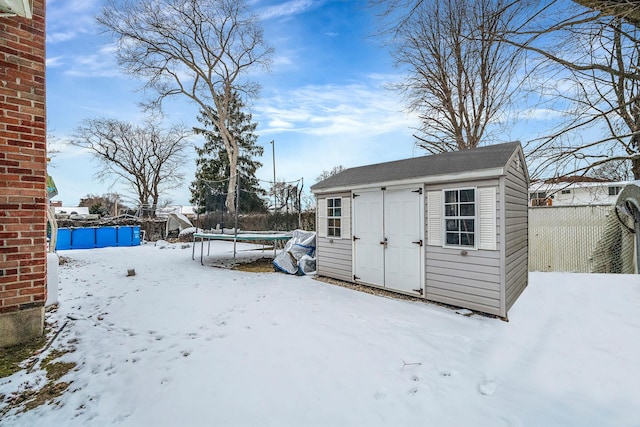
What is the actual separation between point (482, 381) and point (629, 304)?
3803 millimetres

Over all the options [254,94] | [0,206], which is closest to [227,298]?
[0,206]

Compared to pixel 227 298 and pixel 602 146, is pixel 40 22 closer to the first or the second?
pixel 227 298

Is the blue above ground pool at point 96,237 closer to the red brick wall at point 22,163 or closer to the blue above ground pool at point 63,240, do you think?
the blue above ground pool at point 63,240

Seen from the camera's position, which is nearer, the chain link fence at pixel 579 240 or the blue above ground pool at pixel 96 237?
the chain link fence at pixel 579 240

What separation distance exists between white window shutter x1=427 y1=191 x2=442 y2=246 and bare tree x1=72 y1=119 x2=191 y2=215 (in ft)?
73.9

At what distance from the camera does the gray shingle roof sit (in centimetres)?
445

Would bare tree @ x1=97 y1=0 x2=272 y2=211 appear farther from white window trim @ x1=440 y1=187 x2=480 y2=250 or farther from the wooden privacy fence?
the wooden privacy fence

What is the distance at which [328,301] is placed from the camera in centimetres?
497

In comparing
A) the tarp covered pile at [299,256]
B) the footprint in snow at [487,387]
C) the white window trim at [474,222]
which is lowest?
the footprint in snow at [487,387]

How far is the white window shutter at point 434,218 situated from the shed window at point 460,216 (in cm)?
10

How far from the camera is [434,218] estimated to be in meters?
4.89

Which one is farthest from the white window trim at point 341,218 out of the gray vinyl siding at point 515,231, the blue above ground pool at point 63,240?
the blue above ground pool at point 63,240

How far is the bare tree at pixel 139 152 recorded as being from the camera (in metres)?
21.5

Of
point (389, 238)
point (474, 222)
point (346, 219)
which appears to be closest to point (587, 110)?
point (474, 222)
